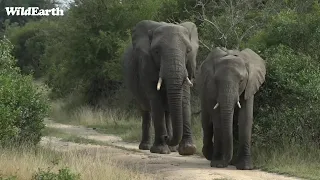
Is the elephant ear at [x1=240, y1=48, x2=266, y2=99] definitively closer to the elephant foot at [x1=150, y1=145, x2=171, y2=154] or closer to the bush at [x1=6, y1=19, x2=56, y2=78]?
the elephant foot at [x1=150, y1=145, x2=171, y2=154]

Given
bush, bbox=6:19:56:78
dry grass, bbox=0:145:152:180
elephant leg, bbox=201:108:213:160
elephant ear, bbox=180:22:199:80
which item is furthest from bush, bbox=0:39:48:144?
bush, bbox=6:19:56:78

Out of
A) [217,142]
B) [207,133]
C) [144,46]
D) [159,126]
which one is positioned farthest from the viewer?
[144,46]

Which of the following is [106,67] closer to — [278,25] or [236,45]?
[236,45]

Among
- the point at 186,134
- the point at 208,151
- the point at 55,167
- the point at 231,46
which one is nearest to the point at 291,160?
the point at 208,151

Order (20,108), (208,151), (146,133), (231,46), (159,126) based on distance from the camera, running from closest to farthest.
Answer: (20,108) < (208,151) < (159,126) < (146,133) < (231,46)

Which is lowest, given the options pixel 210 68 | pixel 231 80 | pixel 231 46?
pixel 231 80

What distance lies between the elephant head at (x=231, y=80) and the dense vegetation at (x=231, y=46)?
0.95 metres

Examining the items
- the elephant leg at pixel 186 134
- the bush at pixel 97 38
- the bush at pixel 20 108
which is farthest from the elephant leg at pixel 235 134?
the bush at pixel 97 38

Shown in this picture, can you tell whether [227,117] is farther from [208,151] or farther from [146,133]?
[146,133]

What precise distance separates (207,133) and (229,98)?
5.42 feet

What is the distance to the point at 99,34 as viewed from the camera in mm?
28047

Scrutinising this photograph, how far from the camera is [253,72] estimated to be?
43.5 ft

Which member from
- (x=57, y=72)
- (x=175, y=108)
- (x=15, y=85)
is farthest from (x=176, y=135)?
(x=57, y=72)

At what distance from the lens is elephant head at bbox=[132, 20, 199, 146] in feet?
42.8
